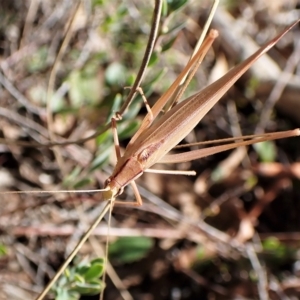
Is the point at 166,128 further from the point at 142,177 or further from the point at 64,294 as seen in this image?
the point at 142,177

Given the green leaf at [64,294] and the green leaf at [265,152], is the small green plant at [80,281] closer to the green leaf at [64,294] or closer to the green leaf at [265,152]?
the green leaf at [64,294]

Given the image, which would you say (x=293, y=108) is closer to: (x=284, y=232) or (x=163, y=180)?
(x=284, y=232)

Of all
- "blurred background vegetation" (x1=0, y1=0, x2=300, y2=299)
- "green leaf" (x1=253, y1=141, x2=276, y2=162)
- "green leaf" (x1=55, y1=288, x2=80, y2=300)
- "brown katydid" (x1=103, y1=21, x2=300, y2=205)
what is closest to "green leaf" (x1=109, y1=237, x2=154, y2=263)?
"blurred background vegetation" (x1=0, y1=0, x2=300, y2=299)

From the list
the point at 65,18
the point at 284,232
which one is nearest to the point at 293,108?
the point at 284,232

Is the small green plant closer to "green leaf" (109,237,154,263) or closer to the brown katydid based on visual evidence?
the brown katydid

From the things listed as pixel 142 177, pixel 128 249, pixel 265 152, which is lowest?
pixel 128 249

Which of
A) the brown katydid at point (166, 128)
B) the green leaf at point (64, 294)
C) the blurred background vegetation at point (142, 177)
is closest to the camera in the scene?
the brown katydid at point (166, 128)

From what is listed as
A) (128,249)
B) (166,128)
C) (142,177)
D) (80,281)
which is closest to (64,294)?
(80,281)

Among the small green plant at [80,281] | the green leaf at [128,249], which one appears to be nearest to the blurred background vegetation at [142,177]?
the green leaf at [128,249]
